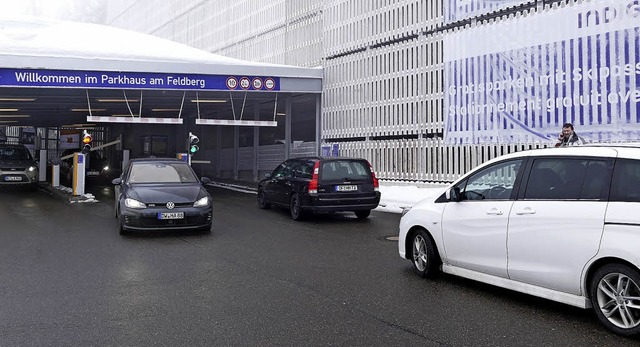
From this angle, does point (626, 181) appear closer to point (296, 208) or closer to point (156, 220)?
point (156, 220)

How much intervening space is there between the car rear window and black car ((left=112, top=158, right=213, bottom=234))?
2.92 meters

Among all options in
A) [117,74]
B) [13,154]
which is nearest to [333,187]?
[117,74]

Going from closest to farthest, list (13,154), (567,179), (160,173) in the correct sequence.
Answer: (567,179), (160,173), (13,154)

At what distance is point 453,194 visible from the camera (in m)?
6.32

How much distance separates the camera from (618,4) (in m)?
13.7

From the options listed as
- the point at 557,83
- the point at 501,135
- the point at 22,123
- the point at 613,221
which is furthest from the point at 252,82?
the point at 22,123

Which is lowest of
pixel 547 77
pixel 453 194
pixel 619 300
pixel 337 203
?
pixel 619 300

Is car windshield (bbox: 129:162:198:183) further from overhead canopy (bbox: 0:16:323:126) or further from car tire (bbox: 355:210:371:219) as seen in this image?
overhead canopy (bbox: 0:16:323:126)

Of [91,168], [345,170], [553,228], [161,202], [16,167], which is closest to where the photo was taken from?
[553,228]

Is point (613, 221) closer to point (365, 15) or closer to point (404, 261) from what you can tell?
point (404, 261)

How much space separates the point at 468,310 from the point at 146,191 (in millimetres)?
6958

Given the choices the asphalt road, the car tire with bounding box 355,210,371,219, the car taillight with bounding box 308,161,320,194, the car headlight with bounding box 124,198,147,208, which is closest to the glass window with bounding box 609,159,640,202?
the asphalt road

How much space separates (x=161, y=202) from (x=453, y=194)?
579cm

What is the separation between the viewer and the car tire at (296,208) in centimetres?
1264
